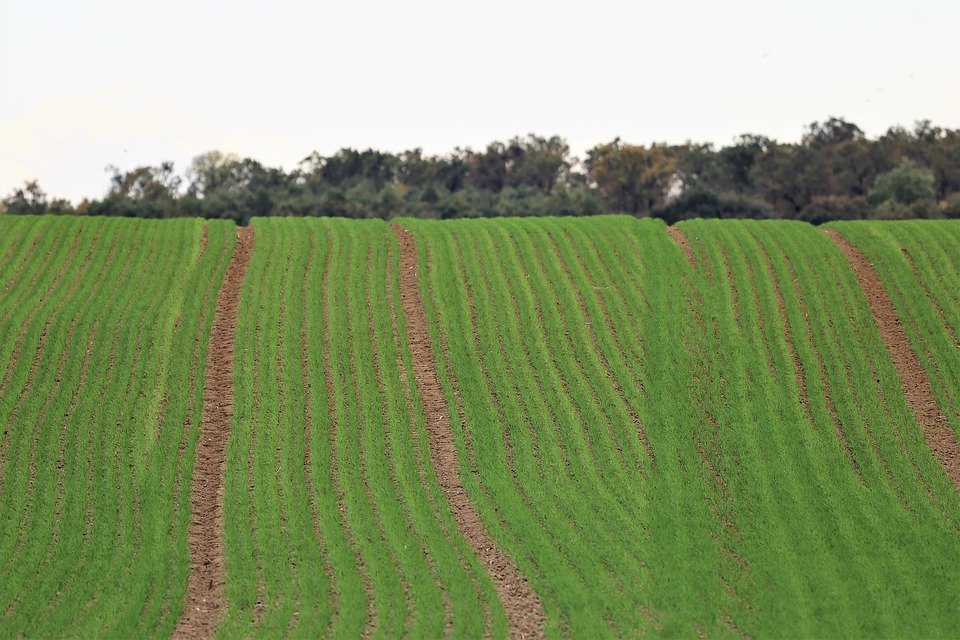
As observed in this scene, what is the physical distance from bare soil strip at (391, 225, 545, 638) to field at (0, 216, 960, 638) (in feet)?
0.35

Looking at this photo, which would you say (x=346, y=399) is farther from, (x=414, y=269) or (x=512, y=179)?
(x=512, y=179)

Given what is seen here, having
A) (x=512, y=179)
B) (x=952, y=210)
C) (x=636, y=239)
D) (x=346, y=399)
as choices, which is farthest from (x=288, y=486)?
(x=512, y=179)

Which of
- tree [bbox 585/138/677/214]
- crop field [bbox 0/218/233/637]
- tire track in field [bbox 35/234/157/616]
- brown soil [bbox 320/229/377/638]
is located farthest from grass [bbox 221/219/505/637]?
tree [bbox 585/138/677/214]

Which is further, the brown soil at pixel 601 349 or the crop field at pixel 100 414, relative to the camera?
the brown soil at pixel 601 349

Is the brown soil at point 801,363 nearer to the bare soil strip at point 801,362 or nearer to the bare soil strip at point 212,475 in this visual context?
the bare soil strip at point 801,362

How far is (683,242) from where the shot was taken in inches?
1737

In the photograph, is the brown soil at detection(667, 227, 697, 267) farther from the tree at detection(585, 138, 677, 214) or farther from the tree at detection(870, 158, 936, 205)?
the tree at detection(585, 138, 677, 214)

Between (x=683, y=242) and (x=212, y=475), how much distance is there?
2326cm

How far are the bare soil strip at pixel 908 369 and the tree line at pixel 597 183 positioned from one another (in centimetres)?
3088

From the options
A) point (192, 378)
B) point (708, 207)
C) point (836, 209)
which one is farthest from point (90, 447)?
point (836, 209)

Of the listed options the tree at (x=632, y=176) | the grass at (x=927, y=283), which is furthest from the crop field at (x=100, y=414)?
the tree at (x=632, y=176)

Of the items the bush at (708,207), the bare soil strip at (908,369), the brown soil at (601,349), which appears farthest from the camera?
the bush at (708,207)

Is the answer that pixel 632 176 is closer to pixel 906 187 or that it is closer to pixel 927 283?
pixel 906 187

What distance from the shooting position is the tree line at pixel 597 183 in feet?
258
